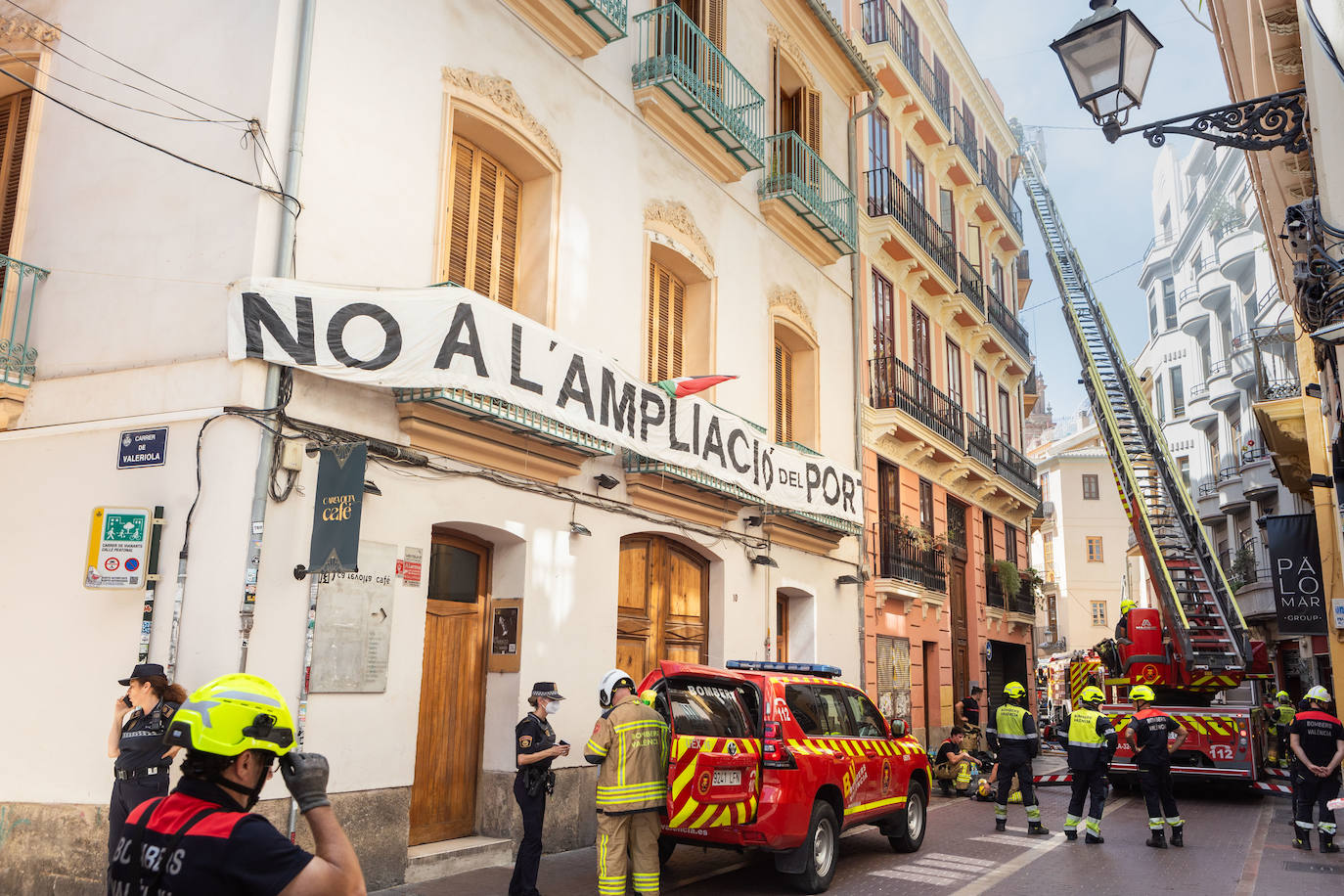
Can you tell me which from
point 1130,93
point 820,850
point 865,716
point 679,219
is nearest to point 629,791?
point 820,850

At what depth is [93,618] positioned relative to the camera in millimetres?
8086

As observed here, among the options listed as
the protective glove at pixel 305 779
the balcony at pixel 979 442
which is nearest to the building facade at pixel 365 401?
the protective glove at pixel 305 779

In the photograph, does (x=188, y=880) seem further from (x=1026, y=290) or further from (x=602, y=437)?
(x=1026, y=290)

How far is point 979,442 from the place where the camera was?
990 inches

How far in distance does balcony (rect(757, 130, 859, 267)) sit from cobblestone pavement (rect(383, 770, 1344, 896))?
Result: 9.36 m

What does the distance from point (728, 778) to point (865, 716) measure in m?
2.88

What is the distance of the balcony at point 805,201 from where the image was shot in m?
16.3

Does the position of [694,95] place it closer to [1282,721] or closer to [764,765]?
[764,765]

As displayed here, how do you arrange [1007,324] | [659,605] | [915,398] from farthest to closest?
[1007,324], [915,398], [659,605]

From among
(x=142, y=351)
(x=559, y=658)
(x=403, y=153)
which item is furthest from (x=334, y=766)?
(x=403, y=153)

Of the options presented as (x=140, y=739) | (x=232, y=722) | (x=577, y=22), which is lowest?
(x=140, y=739)

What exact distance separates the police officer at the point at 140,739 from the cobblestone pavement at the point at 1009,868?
7.50 ft

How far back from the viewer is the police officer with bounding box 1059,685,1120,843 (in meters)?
11.8

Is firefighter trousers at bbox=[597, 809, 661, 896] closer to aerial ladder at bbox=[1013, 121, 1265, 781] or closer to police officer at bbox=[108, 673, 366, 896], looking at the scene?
police officer at bbox=[108, 673, 366, 896]
